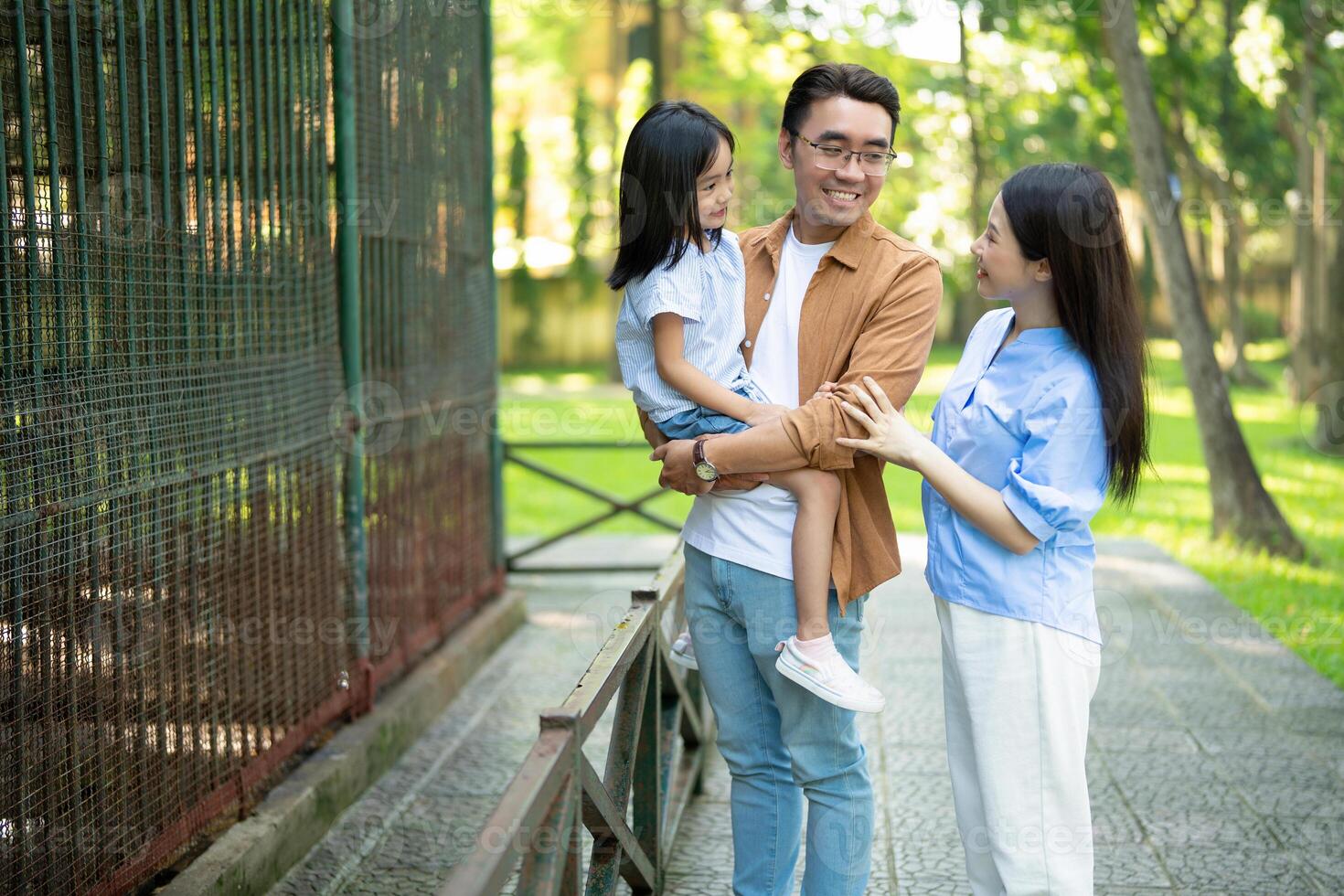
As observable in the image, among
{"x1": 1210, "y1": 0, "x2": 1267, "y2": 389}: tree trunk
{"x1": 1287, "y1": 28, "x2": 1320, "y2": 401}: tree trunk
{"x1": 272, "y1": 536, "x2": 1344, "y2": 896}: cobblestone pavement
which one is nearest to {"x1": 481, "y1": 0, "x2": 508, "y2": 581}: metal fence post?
{"x1": 272, "y1": 536, "x2": 1344, "y2": 896}: cobblestone pavement

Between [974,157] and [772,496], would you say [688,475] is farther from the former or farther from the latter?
[974,157]

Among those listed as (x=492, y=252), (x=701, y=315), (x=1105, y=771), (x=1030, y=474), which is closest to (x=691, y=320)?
(x=701, y=315)

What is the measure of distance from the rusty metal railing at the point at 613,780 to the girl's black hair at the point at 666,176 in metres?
0.95

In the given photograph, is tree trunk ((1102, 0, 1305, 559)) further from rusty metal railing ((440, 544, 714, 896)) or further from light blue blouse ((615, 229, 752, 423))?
light blue blouse ((615, 229, 752, 423))

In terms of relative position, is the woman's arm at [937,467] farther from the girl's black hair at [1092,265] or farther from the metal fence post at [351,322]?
the metal fence post at [351,322]

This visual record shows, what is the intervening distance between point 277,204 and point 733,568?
243 centimetres

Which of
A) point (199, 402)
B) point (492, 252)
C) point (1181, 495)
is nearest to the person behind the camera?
point (199, 402)

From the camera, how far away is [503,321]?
3309cm

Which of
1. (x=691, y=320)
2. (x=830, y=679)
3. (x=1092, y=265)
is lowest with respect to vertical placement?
(x=830, y=679)

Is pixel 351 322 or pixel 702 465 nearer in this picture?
pixel 702 465

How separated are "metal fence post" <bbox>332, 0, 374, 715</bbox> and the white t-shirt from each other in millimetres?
2495

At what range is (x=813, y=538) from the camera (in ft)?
9.31

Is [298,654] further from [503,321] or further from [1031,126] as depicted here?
[503,321]

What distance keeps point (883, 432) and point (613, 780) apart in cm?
129
